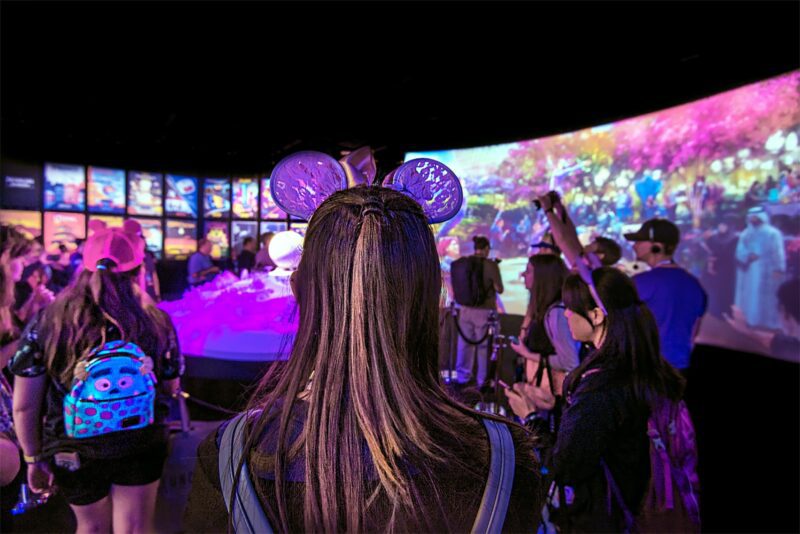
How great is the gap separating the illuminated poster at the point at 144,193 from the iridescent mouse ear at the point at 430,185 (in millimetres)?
13687

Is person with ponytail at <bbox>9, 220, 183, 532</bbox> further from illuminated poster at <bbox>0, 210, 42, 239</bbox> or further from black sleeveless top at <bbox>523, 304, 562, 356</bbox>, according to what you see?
illuminated poster at <bbox>0, 210, 42, 239</bbox>

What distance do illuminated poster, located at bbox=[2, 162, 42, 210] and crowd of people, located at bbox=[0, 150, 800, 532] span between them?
30.0 feet

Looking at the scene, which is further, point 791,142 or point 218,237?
point 218,237

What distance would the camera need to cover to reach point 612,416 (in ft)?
5.55

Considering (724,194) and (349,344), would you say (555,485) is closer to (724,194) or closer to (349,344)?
(349,344)

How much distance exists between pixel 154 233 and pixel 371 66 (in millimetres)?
8851

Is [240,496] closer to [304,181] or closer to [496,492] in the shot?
[496,492]

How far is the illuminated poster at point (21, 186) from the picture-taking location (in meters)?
10.6

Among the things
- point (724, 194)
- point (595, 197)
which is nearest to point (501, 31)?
point (595, 197)

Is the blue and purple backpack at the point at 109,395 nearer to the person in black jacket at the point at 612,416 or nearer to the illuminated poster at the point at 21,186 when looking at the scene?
the person in black jacket at the point at 612,416

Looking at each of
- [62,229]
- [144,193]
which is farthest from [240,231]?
[62,229]

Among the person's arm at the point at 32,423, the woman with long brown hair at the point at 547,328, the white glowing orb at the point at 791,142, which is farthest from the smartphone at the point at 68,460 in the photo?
the white glowing orb at the point at 791,142

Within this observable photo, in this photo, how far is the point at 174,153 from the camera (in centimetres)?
1282

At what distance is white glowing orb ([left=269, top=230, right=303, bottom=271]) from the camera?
1.63 meters
